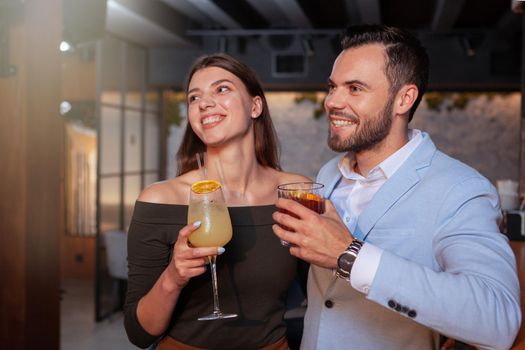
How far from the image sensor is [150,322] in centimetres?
170

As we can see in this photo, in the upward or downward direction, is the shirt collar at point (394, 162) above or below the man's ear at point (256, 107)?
below

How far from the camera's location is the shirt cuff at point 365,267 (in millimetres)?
1155

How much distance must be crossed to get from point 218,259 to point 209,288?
0.10 m

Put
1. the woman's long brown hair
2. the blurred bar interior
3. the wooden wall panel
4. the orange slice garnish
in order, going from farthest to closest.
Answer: the blurred bar interior → the wooden wall panel → the woman's long brown hair → the orange slice garnish

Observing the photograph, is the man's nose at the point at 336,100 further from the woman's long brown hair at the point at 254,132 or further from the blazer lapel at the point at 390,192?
the woman's long brown hair at the point at 254,132

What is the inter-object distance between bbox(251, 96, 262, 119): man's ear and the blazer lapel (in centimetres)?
80

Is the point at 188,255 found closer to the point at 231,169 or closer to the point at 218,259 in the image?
the point at 218,259

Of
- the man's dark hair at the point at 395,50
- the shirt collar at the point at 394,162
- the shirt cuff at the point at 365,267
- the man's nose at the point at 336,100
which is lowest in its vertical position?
the shirt cuff at the point at 365,267

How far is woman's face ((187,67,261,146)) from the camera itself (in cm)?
192

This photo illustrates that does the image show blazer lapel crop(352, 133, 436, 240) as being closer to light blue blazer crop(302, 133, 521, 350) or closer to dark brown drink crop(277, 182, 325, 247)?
light blue blazer crop(302, 133, 521, 350)

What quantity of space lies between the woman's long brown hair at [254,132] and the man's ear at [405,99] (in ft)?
2.22

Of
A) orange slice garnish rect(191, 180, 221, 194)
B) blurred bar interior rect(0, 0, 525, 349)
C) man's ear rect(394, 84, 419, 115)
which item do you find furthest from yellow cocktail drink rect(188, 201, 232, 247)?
blurred bar interior rect(0, 0, 525, 349)

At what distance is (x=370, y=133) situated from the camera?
5.09 ft

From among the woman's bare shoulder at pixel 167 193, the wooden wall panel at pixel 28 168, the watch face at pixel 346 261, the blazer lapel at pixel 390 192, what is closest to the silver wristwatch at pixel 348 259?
the watch face at pixel 346 261
